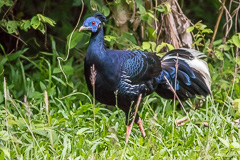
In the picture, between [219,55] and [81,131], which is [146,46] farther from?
[81,131]

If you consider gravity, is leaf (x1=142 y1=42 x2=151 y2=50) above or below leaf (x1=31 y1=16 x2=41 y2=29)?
below

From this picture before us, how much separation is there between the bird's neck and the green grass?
24.7 inches

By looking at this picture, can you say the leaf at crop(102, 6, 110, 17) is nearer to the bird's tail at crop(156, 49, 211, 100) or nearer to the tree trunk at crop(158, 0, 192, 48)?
the bird's tail at crop(156, 49, 211, 100)

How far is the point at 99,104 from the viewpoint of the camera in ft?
20.9

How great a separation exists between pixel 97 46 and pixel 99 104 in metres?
1.32

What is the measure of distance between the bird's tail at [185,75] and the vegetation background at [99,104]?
7.4 inches

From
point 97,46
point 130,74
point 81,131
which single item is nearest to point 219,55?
point 130,74

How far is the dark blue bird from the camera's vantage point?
5.12 metres

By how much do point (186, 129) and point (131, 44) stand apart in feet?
4.29

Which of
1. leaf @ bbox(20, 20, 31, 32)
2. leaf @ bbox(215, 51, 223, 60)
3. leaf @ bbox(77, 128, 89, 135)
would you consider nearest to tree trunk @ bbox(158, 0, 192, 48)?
leaf @ bbox(215, 51, 223, 60)

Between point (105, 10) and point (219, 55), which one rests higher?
point (105, 10)

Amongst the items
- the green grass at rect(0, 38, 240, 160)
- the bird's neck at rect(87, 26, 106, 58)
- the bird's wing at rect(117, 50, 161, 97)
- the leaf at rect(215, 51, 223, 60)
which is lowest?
the green grass at rect(0, 38, 240, 160)

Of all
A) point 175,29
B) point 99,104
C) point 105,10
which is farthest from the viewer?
point 175,29

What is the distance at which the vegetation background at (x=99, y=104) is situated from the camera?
4797 millimetres
